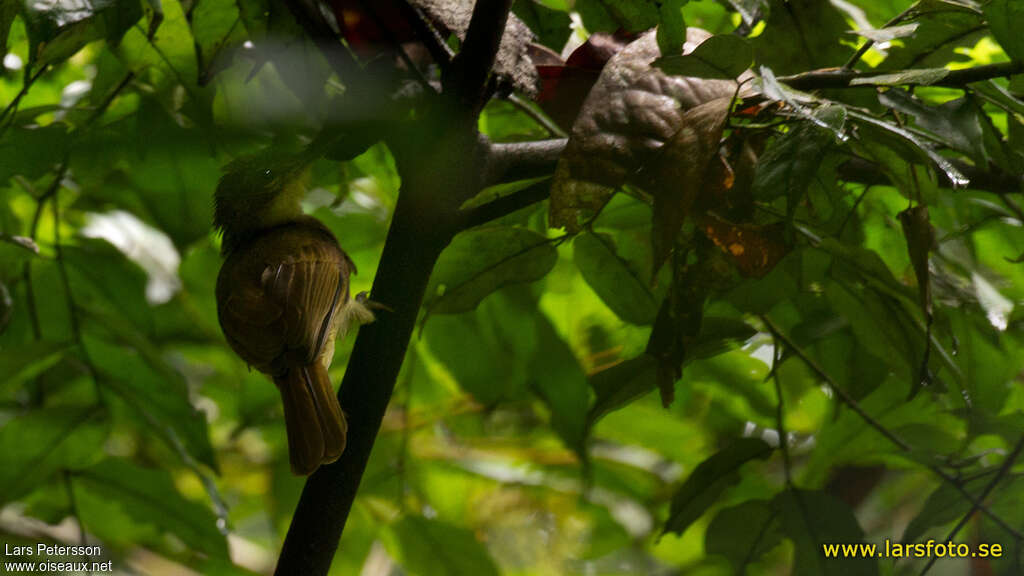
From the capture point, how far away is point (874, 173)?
73 centimetres

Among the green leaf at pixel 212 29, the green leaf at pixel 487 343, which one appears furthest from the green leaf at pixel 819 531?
the green leaf at pixel 212 29

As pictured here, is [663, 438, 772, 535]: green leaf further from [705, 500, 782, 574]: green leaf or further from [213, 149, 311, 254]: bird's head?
[213, 149, 311, 254]: bird's head

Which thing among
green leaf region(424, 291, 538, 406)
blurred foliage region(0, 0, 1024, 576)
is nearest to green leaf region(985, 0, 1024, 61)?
blurred foliage region(0, 0, 1024, 576)

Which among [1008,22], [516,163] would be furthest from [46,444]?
[1008,22]

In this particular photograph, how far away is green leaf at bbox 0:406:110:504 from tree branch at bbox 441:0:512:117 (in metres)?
0.64

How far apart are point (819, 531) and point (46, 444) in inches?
32.3

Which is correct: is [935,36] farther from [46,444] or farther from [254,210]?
[46,444]

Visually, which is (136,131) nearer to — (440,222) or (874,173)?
(440,222)

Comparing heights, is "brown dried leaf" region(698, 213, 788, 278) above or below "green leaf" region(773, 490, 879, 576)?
above

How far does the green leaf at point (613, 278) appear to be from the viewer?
827 mm

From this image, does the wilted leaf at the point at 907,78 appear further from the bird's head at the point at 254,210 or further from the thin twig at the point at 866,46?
the bird's head at the point at 254,210

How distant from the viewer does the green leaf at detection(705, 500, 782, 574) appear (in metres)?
0.89

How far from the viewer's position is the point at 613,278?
0.83 m

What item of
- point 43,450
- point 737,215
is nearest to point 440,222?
point 737,215
